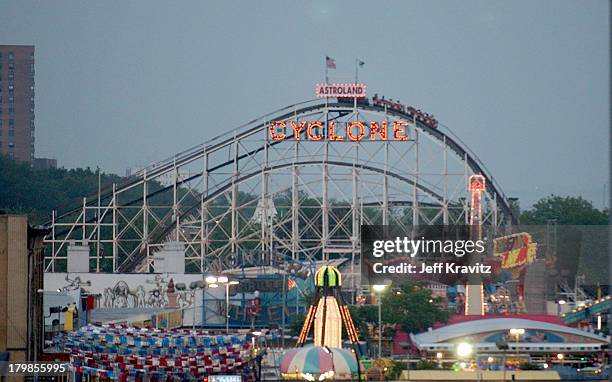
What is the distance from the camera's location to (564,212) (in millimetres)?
96312

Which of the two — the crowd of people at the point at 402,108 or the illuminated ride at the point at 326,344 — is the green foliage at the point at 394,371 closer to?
the illuminated ride at the point at 326,344

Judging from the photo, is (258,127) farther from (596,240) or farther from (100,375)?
(100,375)

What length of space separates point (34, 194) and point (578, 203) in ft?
153

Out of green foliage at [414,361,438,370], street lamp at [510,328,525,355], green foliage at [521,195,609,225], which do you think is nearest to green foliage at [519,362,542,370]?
street lamp at [510,328,525,355]

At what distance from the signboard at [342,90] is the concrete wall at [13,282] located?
3491 cm

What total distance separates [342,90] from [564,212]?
35.1m

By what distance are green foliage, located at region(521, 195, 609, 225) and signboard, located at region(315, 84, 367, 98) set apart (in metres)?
20.9

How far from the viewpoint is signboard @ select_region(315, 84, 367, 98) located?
6575cm

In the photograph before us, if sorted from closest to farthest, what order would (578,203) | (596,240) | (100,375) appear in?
(100,375) < (596,240) < (578,203)

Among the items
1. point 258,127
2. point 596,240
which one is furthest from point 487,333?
point 258,127

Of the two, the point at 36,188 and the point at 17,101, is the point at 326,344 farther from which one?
the point at 17,101

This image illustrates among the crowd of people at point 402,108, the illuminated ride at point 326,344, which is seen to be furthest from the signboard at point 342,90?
the illuminated ride at point 326,344

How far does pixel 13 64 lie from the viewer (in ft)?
500

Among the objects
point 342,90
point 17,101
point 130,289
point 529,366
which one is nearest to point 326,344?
point 529,366
